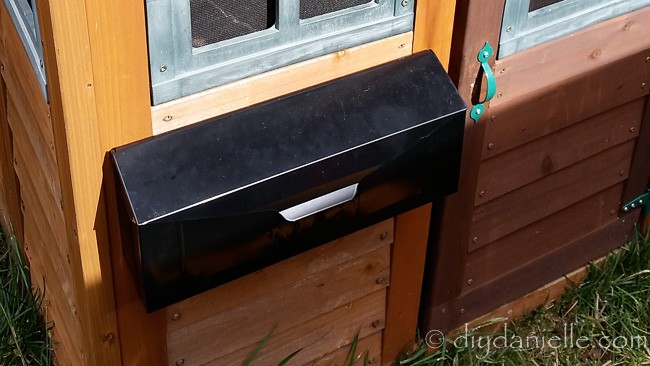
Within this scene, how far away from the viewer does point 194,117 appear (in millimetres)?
1943

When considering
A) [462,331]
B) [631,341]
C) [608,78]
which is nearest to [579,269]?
[631,341]

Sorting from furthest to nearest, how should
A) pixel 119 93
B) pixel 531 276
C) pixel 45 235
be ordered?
→ pixel 531 276 < pixel 45 235 < pixel 119 93

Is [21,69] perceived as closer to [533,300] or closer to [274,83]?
[274,83]

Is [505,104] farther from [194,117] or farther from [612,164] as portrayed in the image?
[194,117]

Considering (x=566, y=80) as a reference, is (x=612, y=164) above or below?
below

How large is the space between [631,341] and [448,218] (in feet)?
2.74

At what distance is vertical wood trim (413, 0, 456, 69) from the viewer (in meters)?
2.17

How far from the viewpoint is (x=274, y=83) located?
202 centimetres

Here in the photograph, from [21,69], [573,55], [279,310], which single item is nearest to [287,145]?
[279,310]

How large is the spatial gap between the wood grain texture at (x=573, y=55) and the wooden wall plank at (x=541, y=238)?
45 centimetres

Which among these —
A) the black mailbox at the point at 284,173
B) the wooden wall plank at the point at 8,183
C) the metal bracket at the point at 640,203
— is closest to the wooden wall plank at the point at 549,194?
the metal bracket at the point at 640,203

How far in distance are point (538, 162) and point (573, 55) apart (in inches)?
12.8

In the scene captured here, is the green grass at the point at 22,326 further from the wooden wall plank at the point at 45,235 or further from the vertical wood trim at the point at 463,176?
the vertical wood trim at the point at 463,176

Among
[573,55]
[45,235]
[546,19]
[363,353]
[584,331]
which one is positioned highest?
[546,19]
